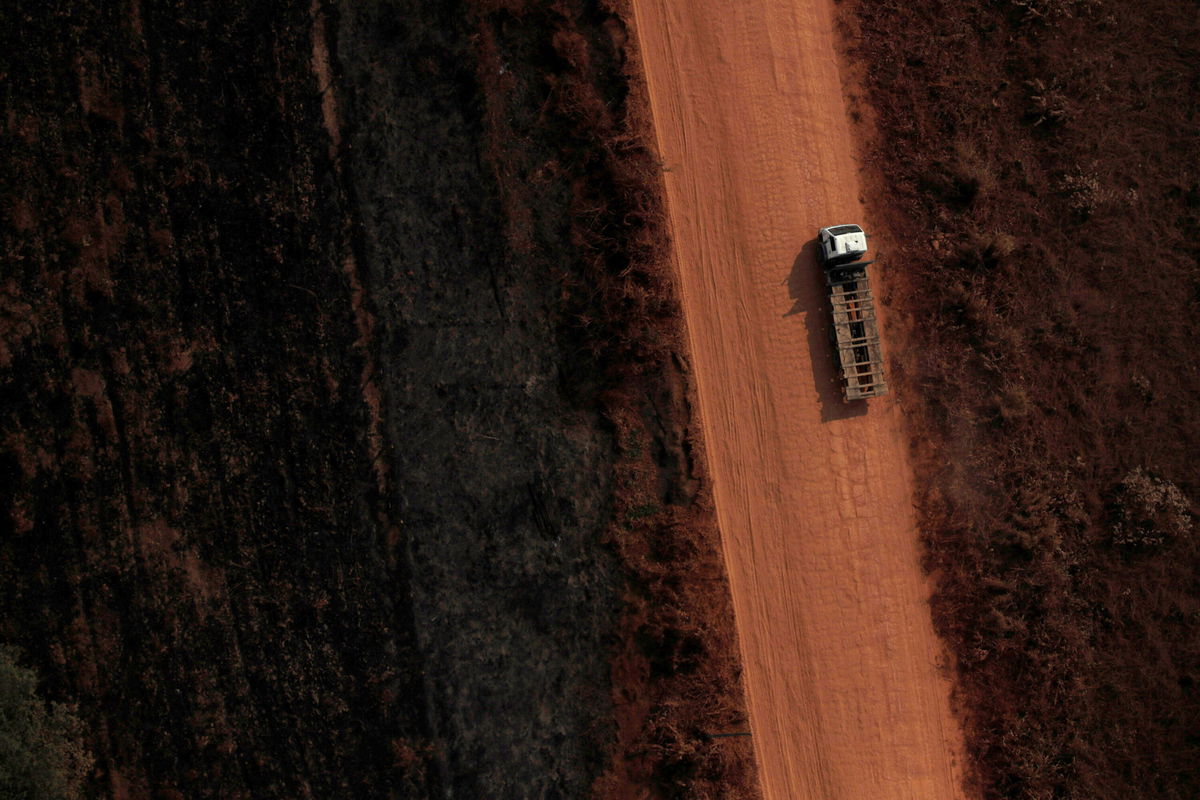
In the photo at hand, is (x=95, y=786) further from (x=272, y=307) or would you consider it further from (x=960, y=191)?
(x=960, y=191)

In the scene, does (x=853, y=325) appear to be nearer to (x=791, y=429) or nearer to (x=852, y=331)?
(x=852, y=331)

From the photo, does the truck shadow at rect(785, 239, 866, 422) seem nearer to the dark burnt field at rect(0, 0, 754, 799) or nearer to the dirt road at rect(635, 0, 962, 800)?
the dirt road at rect(635, 0, 962, 800)

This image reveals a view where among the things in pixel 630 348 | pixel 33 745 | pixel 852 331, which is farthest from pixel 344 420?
pixel 852 331

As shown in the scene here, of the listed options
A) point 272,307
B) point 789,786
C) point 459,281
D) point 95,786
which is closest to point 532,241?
point 459,281

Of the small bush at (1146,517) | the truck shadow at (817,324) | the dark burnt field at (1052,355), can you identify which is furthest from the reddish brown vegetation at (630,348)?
the small bush at (1146,517)

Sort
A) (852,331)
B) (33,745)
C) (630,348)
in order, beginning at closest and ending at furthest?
(33,745)
(630,348)
(852,331)

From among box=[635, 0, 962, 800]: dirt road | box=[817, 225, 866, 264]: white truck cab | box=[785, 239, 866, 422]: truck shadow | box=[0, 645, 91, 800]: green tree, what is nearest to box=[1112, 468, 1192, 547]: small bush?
box=[635, 0, 962, 800]: dirt road
